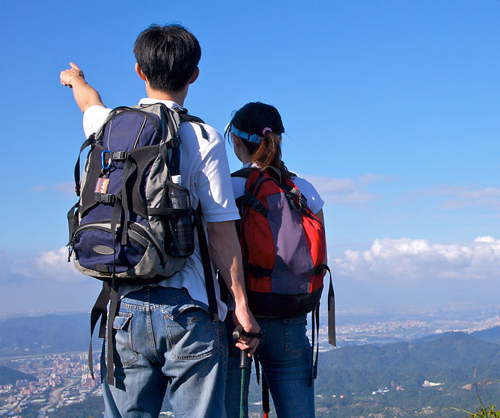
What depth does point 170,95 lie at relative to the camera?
245 centimetres

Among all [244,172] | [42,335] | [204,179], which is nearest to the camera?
[204,179]

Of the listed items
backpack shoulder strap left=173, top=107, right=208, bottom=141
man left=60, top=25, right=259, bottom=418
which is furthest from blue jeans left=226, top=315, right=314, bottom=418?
backpack shoulder strap left=173, top=107, right=208, bottom=141

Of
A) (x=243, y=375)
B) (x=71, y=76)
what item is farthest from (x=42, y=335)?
(x=243, y=375)

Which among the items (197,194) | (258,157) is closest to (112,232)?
(197,194)

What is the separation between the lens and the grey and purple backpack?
2107mm

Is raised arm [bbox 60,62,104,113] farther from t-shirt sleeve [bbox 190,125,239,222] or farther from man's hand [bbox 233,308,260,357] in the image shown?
man's hand [bbox 233,308,260,357]

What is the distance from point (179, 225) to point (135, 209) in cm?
19

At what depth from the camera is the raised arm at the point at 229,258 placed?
2359 millimetres

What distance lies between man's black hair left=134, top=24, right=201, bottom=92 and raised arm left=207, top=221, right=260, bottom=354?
2.30 ft

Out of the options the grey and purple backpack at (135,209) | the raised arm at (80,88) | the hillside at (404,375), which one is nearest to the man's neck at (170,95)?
the grey and purple backpack at (135,209)

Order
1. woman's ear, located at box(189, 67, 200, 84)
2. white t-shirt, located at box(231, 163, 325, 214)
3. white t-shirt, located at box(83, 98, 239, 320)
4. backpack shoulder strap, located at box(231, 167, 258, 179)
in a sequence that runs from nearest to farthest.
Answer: white t-shirt, located at box(83, 98, 239, 320) → woman's ear, located at box(189, 67, 200, 84) → backpack shoulder strap, located at box(231, 167, 258, 179) → white t-shirt, located at box(231, 163, 325, 214)

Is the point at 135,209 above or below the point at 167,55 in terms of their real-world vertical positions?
below

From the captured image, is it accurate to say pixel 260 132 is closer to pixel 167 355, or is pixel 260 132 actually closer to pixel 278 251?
pixel 278 251

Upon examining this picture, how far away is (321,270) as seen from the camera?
295cm
